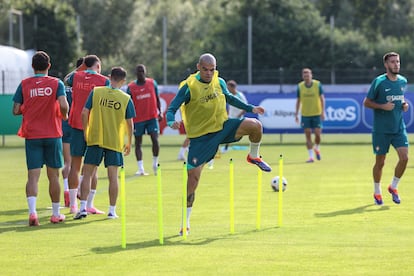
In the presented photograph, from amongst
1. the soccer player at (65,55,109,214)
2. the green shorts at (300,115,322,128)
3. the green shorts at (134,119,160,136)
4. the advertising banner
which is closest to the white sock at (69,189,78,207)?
the soccer player at (65,55,109,214)

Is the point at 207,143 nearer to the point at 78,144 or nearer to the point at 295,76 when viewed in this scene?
the point at 78,144

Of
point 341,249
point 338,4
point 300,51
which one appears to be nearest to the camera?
point 341,249

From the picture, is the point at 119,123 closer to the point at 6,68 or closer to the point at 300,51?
the point at 6,68

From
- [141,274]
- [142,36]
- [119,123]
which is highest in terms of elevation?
[142,36]

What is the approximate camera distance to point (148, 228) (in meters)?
12.6

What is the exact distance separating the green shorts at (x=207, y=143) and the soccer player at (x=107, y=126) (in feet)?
5.29

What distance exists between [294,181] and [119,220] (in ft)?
21.3

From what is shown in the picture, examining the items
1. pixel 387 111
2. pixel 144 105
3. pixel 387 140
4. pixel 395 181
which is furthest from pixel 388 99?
pixel 144 105

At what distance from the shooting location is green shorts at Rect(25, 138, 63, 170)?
13141 mm

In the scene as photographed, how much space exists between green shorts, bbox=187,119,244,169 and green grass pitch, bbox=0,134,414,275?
35.0 inches

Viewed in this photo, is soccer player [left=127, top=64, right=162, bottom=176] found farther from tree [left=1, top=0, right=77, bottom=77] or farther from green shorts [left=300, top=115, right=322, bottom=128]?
tree [left=1, top=0, right=77, bottom=77]

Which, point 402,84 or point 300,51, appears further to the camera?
point 300,51

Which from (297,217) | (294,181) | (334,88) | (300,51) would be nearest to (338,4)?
(300,51)

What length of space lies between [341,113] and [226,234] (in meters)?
22.2
